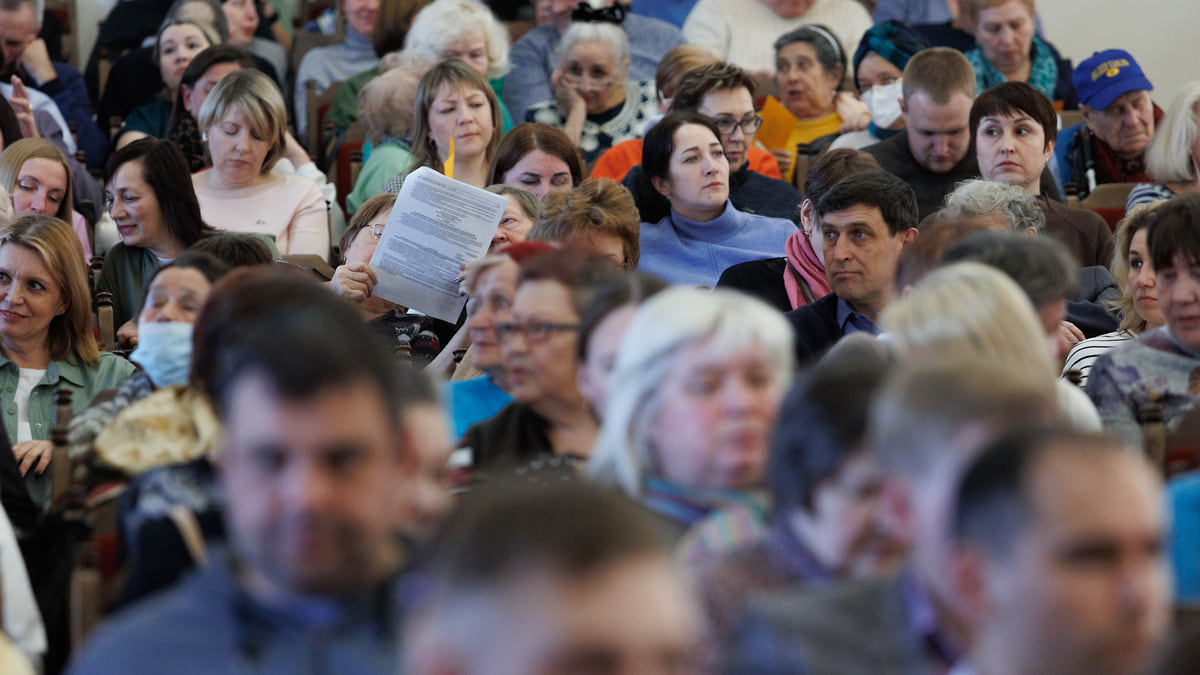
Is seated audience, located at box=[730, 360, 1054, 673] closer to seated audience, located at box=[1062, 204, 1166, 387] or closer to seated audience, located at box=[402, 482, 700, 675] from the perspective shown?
seated audience, located at box=[402, 482, 700, 675]

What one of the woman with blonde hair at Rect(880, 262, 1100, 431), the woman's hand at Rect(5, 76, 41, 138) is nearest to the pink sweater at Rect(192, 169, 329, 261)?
the woman's hand at Rect(5, 76, 41, 138)

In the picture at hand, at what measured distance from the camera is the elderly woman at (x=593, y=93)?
479 cm

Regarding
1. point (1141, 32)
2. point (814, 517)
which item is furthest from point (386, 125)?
point (1141, 32)

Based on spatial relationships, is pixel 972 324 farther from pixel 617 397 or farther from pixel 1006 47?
pixel 1006 47

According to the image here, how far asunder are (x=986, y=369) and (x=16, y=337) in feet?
7.55

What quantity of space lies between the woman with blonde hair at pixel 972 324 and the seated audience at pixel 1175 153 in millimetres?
2295

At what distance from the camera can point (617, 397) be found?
1.67 meters

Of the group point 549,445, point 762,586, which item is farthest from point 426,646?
point 549,445

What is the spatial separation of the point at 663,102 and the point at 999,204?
1.58 meters

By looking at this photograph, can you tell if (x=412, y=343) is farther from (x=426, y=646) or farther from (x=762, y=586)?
(x=426, y=646)

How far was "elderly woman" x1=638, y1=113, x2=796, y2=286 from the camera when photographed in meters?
3.67

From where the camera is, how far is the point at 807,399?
4.75 ft

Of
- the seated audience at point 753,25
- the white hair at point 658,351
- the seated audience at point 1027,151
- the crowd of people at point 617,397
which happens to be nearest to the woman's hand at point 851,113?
the crowd of people at point 617,397

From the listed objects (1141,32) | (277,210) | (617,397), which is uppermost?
(1141,32)
